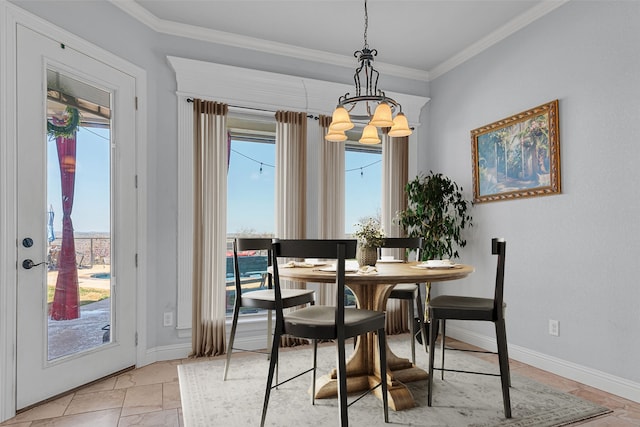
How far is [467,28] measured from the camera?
142 inches

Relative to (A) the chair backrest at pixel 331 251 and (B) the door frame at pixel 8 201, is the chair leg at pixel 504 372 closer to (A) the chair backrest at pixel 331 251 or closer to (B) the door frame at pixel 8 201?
(A) the chair backrest at pixel 331 251

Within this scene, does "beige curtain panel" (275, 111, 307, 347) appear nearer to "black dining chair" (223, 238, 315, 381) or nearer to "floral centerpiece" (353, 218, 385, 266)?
"black dining chair" (223, 238, 315, 381)

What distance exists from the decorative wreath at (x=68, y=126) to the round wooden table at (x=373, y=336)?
5.74 ft

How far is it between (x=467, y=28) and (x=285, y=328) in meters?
3.05

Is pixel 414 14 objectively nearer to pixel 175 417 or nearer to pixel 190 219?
pixel 190 219

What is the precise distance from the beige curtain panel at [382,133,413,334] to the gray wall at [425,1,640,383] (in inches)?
32.4

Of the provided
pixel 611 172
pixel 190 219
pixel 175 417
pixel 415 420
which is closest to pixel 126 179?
pixel 190 219

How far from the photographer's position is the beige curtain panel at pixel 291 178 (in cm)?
385

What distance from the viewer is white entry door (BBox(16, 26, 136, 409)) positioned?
2490mm

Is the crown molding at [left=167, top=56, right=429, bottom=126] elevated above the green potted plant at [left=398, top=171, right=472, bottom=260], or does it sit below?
above

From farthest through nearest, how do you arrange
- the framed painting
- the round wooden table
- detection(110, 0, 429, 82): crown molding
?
detection(110, 0, 429, 82): crown molding < the framed painting < the round wooden table

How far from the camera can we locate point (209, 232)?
11.7 ft


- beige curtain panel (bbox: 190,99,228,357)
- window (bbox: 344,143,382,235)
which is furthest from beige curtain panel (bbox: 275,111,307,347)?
window (bbox: 344,143,382,235)

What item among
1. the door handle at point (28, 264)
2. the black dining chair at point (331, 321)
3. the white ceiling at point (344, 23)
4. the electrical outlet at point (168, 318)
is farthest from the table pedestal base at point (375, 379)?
the white ceiling at point (344, 23)
